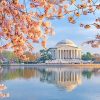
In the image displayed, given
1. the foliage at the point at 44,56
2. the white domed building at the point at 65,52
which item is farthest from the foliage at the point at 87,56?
the foliage at the point at 44,56

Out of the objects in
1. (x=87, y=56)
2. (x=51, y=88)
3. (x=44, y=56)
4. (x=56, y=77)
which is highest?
(x=87, y=56)

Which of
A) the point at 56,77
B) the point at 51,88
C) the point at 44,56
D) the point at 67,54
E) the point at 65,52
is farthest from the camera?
the point at 65,52

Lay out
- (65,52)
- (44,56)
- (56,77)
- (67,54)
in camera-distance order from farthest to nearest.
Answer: (65,52) → (67,54) → (44,56) → (56,77)

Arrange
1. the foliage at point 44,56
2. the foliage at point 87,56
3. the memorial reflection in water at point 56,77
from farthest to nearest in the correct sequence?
1. the foliage at point 87,56
2. the foliage at point 44,56
3. the memorial reflection in water at point 56,77

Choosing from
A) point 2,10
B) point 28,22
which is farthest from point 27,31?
point 2,10

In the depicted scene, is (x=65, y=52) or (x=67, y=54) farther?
(x=65, y=52)

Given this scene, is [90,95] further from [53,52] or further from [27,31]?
[53,52]

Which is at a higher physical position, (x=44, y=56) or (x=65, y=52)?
(x=65, y=52)

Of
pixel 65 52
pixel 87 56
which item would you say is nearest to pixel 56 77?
pixel 65 52

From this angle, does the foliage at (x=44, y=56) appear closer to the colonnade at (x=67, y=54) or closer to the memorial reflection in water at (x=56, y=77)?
the colonnade at (x=67, y=54)

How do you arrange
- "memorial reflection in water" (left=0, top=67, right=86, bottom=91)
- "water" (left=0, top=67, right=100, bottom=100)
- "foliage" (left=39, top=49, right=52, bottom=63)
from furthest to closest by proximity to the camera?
"foliage" (left=39, top=49, right=52, bottom=63) < "memorial reflection in water" (left=0, top=67, right=86, bottom=91) < "water" (left=0, top=67, right=100, bottom=100)

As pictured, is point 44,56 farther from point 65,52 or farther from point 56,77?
point 56,77

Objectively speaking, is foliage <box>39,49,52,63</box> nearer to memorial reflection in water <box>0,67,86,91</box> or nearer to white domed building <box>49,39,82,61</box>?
white domed building <box>49,39,82,61</box>

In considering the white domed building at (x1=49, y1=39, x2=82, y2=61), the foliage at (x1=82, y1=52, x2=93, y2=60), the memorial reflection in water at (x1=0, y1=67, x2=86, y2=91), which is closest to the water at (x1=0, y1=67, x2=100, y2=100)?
the memorial reflection in water at (x1=0, y1=67, x2=86, y2=91)
